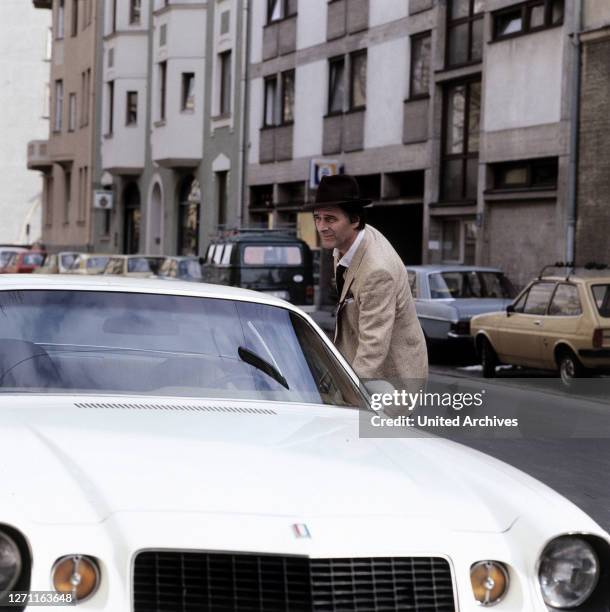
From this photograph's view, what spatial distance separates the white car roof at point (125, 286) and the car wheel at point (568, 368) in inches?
506

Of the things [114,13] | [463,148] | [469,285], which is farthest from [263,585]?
[114,13]

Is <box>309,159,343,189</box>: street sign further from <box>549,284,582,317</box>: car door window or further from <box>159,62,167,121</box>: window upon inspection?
<box>159,62,167,121</box>: window

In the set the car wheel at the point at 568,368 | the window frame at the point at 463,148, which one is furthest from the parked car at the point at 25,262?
the car wheel at the point at 568,368

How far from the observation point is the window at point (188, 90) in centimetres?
4688

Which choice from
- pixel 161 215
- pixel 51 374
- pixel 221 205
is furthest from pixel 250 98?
pixel 51 374

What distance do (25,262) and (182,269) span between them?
584 inches

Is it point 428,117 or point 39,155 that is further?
point 39,155

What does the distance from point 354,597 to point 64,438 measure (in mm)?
1123

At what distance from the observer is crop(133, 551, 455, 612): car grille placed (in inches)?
135

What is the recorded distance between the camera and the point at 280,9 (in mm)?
41156

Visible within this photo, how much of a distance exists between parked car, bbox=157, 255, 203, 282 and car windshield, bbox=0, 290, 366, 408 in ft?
88.3

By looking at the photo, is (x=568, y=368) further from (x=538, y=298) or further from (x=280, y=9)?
(x=280, y=9)

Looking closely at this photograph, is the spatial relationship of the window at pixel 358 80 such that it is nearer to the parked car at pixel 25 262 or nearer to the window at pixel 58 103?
the parked car at pixel 25 262

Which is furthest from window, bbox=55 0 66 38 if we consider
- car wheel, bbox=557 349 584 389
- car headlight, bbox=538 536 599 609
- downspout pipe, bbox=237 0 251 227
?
car headlight, bbox=538 536 599 609
